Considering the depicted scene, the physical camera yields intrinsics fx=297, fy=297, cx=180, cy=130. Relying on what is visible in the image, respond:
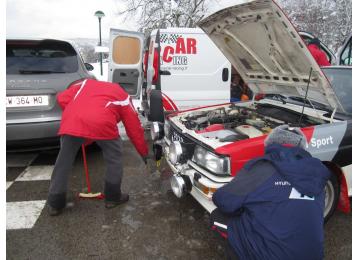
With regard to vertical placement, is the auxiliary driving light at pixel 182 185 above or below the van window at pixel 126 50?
below

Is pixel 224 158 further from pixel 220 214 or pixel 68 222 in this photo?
pixel 68 222

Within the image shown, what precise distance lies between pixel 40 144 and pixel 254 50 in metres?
3.13

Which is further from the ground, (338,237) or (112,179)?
(112,179)

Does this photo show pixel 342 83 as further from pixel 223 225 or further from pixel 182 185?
pixel 223 225

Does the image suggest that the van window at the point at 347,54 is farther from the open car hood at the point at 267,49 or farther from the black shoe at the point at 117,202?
the black shoe at the point at 117,202

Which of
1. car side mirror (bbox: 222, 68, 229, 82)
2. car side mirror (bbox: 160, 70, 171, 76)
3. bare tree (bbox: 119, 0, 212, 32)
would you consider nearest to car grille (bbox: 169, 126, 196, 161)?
car side mirror (bbox: 160, 70, 171, 76)

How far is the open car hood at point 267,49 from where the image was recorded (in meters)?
2.65

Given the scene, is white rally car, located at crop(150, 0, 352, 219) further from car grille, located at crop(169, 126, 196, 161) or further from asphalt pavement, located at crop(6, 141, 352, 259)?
asphalt pavement, located at crop(6, 141, 352, 259)

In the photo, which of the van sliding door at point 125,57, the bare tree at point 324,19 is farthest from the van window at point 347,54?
the bare tree at point 324,19

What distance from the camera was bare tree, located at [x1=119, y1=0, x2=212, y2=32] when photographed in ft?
49.7

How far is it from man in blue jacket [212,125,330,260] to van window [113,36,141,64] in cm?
527

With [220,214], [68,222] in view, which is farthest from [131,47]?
[220,214]

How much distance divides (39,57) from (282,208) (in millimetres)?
4090

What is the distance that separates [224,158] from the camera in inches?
97.6
